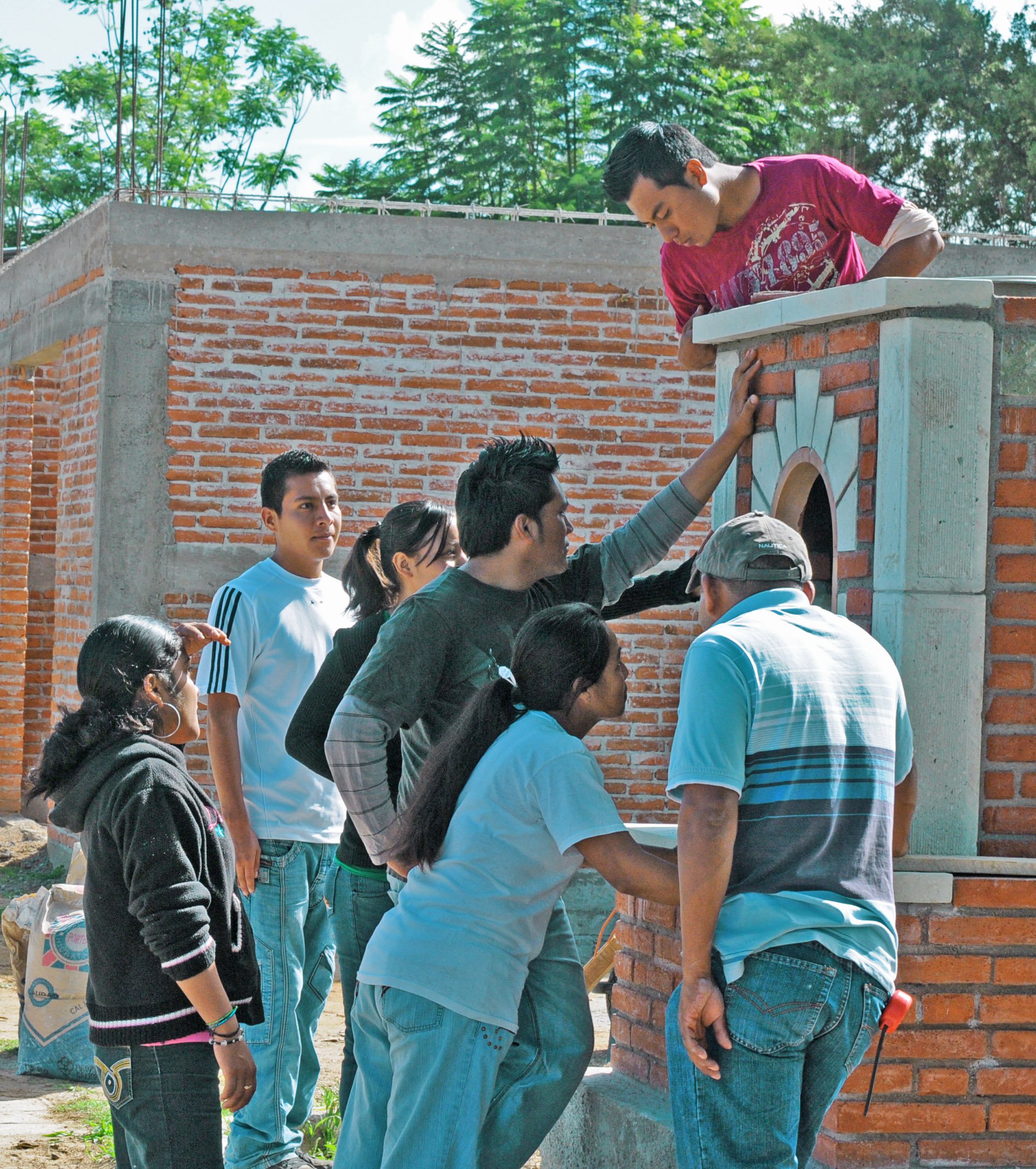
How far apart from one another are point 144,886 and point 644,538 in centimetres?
159

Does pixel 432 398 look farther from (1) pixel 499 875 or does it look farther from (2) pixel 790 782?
(2) pixel 790 782

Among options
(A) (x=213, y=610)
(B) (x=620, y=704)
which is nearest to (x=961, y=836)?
(B) (x=620, y=704)

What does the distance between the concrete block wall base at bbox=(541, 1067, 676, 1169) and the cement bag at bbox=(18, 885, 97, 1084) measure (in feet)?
7.75

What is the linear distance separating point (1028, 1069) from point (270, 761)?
2.34m

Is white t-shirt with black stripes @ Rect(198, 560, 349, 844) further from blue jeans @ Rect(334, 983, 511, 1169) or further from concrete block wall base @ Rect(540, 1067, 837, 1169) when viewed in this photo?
blue jeans @ Rect(334, 983, 511, 1169)

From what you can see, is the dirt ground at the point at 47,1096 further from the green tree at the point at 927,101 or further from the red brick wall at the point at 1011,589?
the green tree at the point at 927,101

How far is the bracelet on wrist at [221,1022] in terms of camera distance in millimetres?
2910

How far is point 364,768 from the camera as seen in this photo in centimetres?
323

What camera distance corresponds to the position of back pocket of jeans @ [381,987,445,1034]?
273 cm

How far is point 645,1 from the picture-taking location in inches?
1316

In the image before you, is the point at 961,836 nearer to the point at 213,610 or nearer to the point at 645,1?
the point at 213,610

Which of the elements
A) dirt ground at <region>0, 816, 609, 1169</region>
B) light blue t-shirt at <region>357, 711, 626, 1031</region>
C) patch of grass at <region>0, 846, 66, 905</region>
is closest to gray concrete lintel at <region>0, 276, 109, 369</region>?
patch of grass at <region>0, 846, 66, 905</region>

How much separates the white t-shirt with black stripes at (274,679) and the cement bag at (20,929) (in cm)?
197

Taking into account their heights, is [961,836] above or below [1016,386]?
below
